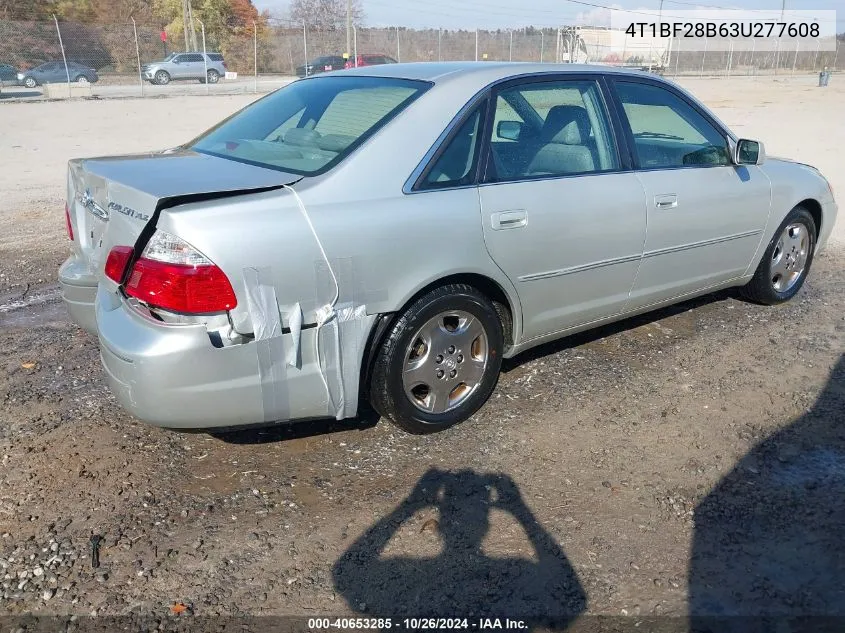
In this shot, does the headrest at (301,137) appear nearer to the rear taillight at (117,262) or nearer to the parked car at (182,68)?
the rear taillight at (117,262)

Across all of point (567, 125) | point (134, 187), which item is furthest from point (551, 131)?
point (134, 187)

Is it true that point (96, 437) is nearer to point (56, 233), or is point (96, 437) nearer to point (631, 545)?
point (631, 545)

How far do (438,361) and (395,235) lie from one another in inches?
27.7

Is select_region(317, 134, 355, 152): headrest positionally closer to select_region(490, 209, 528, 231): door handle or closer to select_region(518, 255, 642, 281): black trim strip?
select_region(490, 209, 528, 231): door handle

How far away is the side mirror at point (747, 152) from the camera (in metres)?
4.49

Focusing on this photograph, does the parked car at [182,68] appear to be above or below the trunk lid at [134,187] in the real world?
above

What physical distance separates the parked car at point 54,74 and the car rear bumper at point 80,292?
32.0m

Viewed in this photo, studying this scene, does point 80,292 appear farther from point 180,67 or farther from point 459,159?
point 180,67

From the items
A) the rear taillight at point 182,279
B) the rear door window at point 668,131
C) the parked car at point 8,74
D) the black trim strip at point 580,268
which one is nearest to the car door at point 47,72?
the parked car at point 8,74

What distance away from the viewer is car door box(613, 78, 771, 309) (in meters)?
4.12

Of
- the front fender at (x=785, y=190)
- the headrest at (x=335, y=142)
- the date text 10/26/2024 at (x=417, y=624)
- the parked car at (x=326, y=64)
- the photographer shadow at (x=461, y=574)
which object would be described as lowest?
the date text 10/26/2024 at (x=417, y=624)

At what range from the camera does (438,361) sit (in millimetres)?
3451

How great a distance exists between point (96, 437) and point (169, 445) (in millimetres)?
365

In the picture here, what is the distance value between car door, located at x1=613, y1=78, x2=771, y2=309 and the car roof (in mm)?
391
